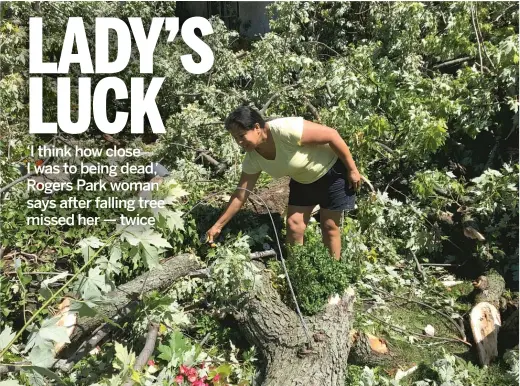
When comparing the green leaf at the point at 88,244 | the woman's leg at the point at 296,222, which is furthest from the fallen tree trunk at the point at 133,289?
the green leaf at the point at 88,244

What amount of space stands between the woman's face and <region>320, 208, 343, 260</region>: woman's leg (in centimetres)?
79

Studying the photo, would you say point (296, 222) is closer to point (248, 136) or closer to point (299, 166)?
point (299, 166)

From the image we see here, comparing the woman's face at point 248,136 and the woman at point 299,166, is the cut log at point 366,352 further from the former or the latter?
the woman's face at point 248,136

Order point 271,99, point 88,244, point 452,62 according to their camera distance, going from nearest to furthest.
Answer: point 88,244
point 271,99
point 452,62

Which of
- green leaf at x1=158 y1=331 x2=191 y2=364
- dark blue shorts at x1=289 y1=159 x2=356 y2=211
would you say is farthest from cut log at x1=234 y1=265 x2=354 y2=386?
dark blue shorts at x1=289 y1=159 x2=356 y2=211

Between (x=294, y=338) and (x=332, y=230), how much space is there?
0.90 m

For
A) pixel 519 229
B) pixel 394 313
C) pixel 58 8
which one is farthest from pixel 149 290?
pixel 58 8

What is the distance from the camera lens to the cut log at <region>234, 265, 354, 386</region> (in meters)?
3.04

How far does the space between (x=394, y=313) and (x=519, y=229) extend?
119 centimetres

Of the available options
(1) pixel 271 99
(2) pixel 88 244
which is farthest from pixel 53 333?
(1) pixel 271 99

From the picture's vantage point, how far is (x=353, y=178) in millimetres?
3602

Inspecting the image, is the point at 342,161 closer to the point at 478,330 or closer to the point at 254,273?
the point at 254,273

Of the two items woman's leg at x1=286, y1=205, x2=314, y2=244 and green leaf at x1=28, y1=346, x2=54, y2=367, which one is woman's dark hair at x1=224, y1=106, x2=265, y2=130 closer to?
woman's leg at x1=286, y1=205, x2=314, y2=244

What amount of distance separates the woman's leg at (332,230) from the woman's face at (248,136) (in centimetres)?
79
